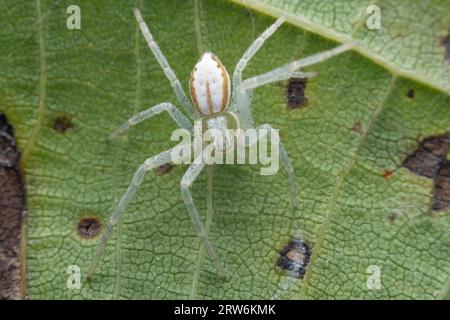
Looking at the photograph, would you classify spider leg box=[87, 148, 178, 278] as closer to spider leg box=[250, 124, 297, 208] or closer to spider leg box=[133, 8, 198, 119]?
spider leg box=[133, 8, 198, 119]

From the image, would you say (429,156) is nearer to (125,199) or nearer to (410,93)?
(410,93)

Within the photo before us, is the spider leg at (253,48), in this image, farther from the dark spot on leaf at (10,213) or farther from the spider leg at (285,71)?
the dark spot on leaf at (10,213)

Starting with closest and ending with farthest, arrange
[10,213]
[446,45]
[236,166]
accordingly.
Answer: [446,45]
[10,213]
[236,166]

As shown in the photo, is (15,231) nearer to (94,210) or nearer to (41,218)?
(41,218)

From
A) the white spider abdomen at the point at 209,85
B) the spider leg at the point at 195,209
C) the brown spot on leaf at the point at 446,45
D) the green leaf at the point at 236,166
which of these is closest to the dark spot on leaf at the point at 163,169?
the green leaf at the point at 236,166

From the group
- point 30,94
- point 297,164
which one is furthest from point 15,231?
point 297,164

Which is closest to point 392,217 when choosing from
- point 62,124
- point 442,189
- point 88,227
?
point 442,189
